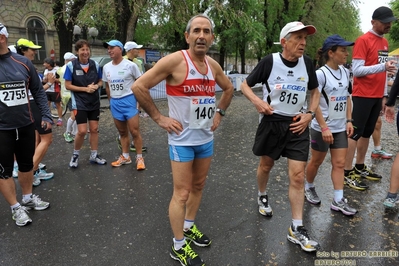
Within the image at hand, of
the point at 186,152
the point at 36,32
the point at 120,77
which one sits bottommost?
the point at 186,152

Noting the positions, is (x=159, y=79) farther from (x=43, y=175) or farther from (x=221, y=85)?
(x=43, y=175)

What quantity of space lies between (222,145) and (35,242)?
428 centimetres

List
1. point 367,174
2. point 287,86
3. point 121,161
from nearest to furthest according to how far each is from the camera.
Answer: point 287,86 < point 367,174 < point 121,161

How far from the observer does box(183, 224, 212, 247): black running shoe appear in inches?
116

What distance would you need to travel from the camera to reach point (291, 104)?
304cm

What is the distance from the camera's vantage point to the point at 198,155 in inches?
109

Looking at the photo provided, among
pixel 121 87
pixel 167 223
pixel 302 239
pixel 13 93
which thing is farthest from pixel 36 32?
pixel 302 239

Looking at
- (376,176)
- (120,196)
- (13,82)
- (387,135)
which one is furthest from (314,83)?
(387,135)

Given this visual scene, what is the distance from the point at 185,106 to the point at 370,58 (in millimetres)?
3000

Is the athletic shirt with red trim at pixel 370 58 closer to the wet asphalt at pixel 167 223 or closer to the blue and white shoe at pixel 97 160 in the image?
the wet asphalt at pixel 167 223

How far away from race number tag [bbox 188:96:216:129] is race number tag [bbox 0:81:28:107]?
203 centimetres

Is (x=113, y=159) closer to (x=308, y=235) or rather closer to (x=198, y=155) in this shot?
(x=198, y=155)

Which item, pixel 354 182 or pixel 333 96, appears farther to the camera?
pixel 354 182

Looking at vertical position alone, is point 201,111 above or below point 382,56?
below
